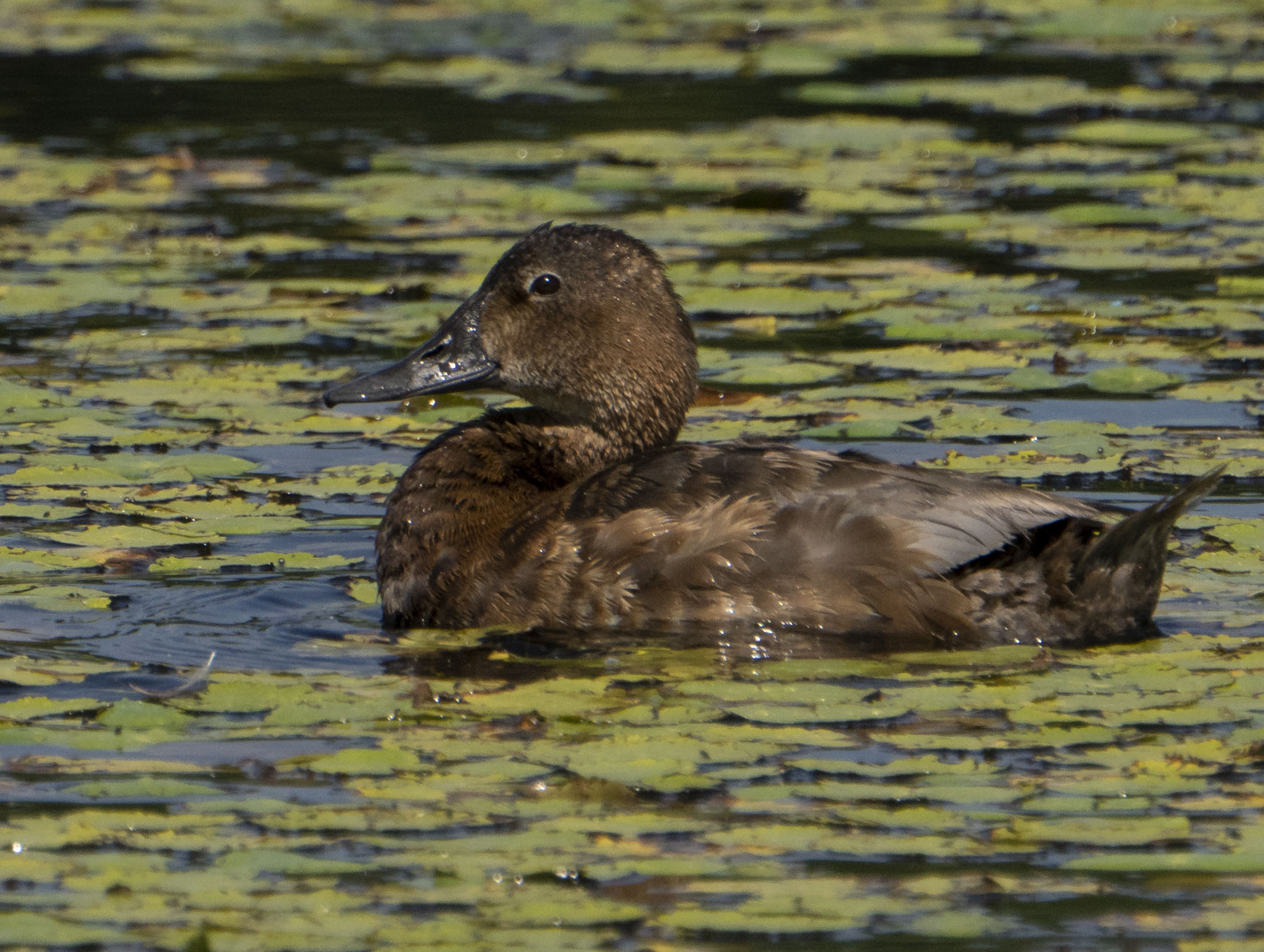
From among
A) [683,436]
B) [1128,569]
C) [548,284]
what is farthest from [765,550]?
[683,436]

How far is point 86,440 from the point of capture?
25.7 feet

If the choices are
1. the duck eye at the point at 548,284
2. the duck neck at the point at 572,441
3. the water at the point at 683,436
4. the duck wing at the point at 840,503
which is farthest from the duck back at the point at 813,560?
the duck eye at the point at 548,284

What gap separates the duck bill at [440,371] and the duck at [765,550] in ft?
1.08

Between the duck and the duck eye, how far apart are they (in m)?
0.53

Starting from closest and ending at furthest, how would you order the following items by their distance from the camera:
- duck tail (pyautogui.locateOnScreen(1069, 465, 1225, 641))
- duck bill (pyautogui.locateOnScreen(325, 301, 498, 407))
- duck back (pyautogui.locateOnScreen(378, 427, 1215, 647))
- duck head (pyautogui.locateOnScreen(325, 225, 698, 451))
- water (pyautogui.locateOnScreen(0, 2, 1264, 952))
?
water (pyautogui.locateOnScreen(0, 2, 1264, 952)) < duck tail (pyautogui.locateOnScreen(1069, 465, 1225, 641)) < duck back (pyautogui.locateOnScreen(378, 427, 1215, 647)) < duck head (pyautogui.locateOnScreen(325, 225, 698, 451)) < duck bill (pyautogui.locateOnScreen(325, 301, 498, 407))

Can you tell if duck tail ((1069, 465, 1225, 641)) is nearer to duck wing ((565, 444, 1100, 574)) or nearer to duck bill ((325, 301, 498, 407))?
duck wing ((565, 444, 1100, 574))

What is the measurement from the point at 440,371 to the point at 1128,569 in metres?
2.32

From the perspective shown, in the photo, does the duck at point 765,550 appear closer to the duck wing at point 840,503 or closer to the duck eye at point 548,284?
the duck wing at point 840,503

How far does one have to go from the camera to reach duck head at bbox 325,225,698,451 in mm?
6809

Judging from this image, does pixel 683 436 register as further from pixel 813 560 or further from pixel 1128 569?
pixel 1128 569

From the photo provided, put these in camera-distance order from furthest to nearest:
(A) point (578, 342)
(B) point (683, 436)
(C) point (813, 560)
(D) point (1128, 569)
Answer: (B) point (683, 436)
(A) point (578, 342)
(C) point (813, 560)
(D) point (1128, 569)

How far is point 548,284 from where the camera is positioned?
6906 millimetres

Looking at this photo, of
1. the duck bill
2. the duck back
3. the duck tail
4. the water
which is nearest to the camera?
the water

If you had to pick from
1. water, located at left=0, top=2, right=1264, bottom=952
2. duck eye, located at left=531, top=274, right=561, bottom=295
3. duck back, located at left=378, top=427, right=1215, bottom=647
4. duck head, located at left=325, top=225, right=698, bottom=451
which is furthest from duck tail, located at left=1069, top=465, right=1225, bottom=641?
duck eye, located at left=531, top=274, right=561, bottom=295
